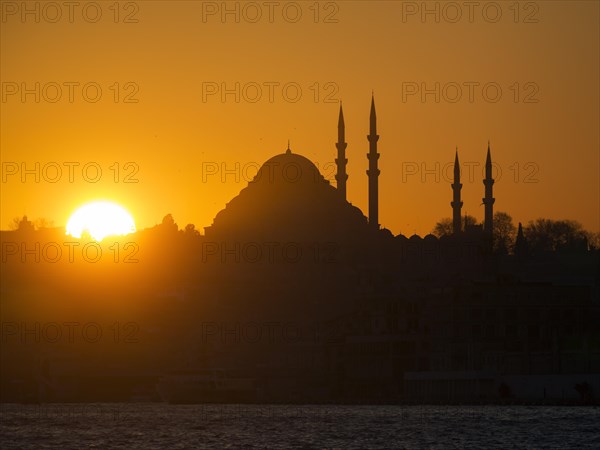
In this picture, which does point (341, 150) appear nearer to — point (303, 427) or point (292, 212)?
point (292, 212)

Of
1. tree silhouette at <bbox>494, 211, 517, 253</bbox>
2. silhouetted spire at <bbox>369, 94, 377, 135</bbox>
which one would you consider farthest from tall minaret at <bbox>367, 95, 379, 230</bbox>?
tree silhouette at <bbox>494, 211, 517, 253</bbox>

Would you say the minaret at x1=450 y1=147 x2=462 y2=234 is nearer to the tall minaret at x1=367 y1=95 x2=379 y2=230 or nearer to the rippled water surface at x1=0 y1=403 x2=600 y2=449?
the tall minaret at x1=367 y1=95 x2=379 y2=230

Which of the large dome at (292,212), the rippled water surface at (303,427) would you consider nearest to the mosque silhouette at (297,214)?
the large dome at (292,212)

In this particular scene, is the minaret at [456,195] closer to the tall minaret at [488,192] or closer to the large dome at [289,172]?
the tall minaret at [488,192]

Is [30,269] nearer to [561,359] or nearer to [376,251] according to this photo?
[376,251]

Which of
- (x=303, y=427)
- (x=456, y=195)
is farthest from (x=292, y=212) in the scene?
(x=303, y=427)

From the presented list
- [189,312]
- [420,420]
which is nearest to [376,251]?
[189,312]

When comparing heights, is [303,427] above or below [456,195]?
below

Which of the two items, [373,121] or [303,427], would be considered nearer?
[303,427]
